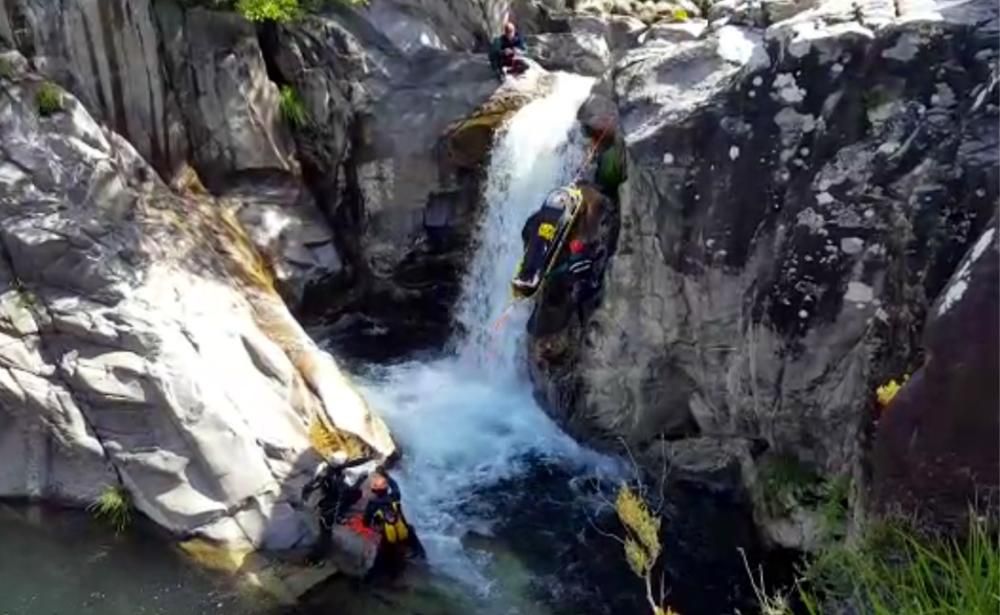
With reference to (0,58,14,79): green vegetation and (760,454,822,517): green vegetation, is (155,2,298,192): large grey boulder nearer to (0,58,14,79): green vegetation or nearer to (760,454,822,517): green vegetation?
(0,58,14,79): green vegetation

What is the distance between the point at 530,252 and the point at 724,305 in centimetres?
239

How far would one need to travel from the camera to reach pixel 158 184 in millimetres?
12180

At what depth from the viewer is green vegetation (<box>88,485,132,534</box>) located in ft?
32.7

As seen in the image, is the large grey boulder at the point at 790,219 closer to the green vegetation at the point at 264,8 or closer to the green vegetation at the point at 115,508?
the green vegetation at the point at 264,8

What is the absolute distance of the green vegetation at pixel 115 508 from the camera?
9.95m

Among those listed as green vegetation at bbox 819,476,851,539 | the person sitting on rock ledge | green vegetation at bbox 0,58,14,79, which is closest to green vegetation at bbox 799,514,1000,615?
green vegetation at bbox 819,476,851,539

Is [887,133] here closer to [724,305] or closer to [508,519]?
[724,305]

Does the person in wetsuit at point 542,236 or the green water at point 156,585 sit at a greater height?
the person in wetsuit at point 542,236

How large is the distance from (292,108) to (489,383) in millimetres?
4140

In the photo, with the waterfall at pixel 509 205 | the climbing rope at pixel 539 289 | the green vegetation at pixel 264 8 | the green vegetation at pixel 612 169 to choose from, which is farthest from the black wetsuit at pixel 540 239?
the green vegetation at pixel 264 8

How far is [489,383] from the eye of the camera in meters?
12.6

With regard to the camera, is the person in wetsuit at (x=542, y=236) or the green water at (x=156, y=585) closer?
the green water at (x=156, y=585)

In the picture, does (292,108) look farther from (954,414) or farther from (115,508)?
(954,414)

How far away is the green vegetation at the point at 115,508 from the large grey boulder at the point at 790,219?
4.67 meters
